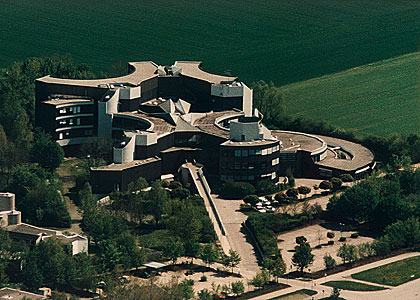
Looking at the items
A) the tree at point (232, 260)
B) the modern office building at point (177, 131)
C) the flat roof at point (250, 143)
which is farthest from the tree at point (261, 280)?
the flat roof at point (250, 143)

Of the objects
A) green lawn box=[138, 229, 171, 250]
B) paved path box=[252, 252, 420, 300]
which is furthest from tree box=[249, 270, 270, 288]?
green lawn box=[138, 229, 171, 250]

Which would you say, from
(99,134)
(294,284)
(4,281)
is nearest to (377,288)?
(294,284)

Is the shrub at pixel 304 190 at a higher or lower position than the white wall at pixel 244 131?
lower

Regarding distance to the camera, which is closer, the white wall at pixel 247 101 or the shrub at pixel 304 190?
the shrub at pixel 304 190

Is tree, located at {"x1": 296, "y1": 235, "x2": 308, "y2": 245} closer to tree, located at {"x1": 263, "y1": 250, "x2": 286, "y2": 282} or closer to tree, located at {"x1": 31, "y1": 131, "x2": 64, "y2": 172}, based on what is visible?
tree, located at {"x1": 263, "y1": 250, "x2": 286, "y2": 282}

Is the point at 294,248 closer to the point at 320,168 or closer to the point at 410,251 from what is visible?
the point at 410,251

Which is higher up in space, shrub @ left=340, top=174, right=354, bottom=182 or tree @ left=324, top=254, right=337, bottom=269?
shrub @ left=340, top=174, right=354, bottom=182

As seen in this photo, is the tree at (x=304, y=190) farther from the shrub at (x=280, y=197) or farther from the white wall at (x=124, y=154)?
the white wall at (x=124, y=154)

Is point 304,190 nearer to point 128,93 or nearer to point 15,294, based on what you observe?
point 128,93
